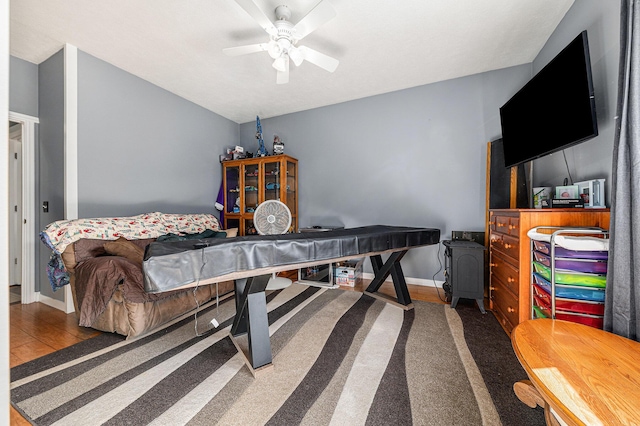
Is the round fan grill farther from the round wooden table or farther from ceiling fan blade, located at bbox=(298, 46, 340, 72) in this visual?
the round wooden table

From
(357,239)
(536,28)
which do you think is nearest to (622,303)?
(357,239)

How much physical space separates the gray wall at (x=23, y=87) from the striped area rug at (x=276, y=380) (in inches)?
99.4

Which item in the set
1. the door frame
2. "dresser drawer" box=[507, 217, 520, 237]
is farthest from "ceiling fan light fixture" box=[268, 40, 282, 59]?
the door frame

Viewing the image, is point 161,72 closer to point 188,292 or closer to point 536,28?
point 188,292

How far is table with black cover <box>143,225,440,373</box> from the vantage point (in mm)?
1044

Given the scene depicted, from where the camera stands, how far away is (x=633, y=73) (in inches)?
40.9

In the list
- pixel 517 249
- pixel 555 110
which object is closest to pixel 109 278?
pixel 517 249

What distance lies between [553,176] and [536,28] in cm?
127

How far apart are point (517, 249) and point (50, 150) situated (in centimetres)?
424

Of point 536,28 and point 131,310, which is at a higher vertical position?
point 536,28

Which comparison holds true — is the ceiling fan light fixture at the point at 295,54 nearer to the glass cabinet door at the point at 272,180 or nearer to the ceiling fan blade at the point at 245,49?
the ceiling fan blade at the point at 245,49

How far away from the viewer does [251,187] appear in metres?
3.84

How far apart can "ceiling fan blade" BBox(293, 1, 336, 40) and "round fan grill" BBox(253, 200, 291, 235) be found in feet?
4.72

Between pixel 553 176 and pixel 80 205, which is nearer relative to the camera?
pixel 553 176
